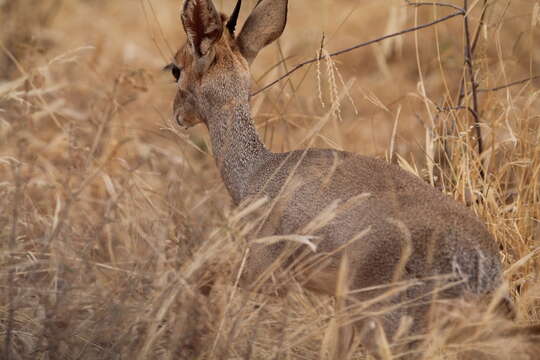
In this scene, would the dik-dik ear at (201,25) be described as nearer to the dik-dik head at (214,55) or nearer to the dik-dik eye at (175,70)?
the dik-dik head at (214,55)

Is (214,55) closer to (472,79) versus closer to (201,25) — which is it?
(201,25)

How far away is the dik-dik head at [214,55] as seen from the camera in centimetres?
325

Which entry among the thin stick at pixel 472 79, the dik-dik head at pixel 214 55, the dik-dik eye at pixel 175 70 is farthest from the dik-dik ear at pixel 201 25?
the thin stick at pixel 472 79

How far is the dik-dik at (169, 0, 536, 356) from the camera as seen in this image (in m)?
2.68

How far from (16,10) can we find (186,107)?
10.3ft

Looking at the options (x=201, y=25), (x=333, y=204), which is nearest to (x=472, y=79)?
(x=201, y=25)

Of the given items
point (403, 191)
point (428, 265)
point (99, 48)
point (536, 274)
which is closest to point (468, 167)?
point (536, 274)

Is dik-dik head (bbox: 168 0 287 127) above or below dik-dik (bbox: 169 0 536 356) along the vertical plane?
above

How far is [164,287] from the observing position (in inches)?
106

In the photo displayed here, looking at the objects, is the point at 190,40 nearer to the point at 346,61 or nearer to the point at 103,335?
the point at 103,335

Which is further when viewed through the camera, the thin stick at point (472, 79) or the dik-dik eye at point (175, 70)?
the thin stick at point (472, 79)

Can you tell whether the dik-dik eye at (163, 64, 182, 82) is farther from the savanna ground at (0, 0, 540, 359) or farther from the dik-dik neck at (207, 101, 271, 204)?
the dik-dik neck at (207, 101, 271, 204)

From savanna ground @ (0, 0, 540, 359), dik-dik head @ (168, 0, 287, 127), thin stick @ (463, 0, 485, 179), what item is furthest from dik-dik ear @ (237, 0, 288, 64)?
thin stick @ (463, 0, 485, 179)

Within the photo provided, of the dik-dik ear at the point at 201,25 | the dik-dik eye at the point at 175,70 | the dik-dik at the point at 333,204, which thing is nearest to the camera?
the dik-dik at the point at 333,204
